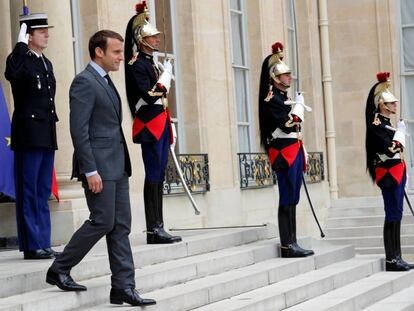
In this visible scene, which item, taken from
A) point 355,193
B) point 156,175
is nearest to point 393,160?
point 156,175

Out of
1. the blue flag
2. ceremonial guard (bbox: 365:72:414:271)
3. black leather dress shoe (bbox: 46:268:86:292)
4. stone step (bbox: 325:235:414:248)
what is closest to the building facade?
stone step (bbox: 325:235:414:248)

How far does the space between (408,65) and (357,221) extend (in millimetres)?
2907

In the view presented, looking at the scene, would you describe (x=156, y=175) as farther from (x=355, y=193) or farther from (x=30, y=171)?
(x=355, y=193)

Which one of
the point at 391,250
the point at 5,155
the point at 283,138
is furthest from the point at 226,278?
the point at 391,250

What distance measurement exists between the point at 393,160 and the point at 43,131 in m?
3.87

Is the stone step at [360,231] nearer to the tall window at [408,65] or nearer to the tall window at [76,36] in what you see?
the tall window at [408,65]

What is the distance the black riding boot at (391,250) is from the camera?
11.2 meters

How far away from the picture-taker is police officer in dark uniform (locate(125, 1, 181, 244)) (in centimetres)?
912

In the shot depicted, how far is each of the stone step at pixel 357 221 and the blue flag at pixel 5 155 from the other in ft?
25.8

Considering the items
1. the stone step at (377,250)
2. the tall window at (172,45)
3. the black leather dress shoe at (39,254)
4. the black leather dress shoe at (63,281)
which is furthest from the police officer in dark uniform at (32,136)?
the stone step at (377,250)

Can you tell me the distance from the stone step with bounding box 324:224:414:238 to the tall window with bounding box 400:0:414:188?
2.05 m

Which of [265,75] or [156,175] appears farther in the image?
[265,75]

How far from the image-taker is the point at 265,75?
1047cm

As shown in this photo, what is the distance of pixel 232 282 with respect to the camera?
8.71 m
